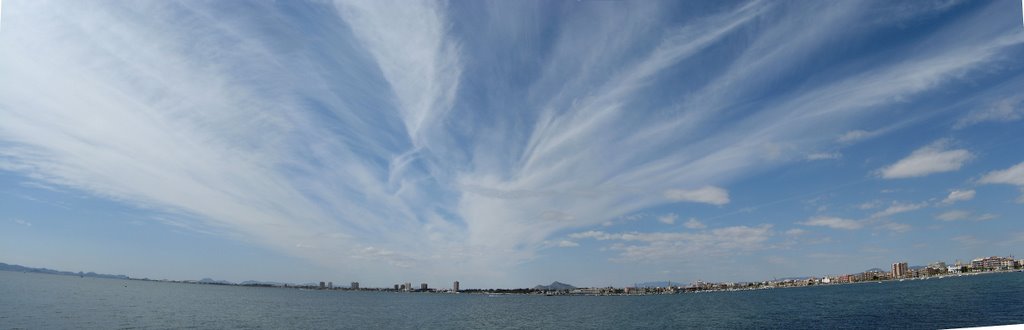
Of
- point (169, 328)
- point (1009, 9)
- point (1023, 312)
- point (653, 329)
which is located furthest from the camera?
point (653, 329)

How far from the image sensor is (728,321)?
34.5 m

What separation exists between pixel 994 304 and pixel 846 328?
13.5 meters

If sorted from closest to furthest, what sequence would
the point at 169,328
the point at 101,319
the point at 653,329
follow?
the point at 169,328 → the point at 101,319 → the point at 653,329

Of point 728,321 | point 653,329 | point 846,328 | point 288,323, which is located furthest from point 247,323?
point 846,328

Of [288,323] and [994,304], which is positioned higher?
[994,304]

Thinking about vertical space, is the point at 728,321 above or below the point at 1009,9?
below

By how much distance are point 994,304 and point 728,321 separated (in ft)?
51.8

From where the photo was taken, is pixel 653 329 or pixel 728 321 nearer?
pixel 653 329

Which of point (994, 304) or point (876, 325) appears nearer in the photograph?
point (876, 325)

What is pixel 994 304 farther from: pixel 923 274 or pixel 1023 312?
pixel 923 274

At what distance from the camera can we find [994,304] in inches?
1182

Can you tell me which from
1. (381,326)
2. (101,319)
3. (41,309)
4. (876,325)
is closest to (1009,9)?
(876,325)

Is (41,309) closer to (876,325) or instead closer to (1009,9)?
(876,325)

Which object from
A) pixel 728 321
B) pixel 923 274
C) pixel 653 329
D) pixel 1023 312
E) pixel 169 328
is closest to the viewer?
pixel 1023 312
